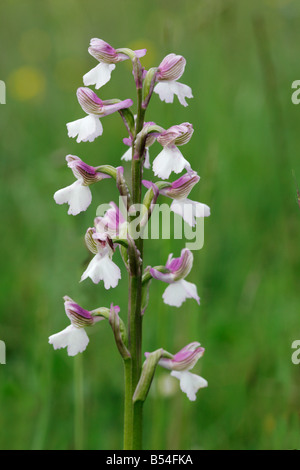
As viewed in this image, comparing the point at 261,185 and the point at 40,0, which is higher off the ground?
the point at 40,0

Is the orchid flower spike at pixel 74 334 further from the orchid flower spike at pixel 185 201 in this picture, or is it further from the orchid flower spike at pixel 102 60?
the orchid flower spike at pixel 102 60

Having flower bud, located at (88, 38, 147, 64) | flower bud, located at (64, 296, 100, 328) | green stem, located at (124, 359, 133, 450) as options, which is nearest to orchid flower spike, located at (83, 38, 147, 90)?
flower bud, located at (88, 38, 147, 64)

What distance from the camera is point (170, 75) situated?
5.14ft

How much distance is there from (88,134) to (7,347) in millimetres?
1417

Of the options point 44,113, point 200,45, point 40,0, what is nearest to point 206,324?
point 44,113

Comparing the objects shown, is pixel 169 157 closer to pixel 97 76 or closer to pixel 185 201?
pixel 185 201

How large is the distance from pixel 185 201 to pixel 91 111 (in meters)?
0.32

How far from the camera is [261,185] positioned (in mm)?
3828

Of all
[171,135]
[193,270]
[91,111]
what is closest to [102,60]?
[91,111]

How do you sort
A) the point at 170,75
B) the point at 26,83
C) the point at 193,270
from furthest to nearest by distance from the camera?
the point at 26,83 → the point at 193,270 → the point at 170,75

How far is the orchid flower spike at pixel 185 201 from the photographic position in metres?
1.54
